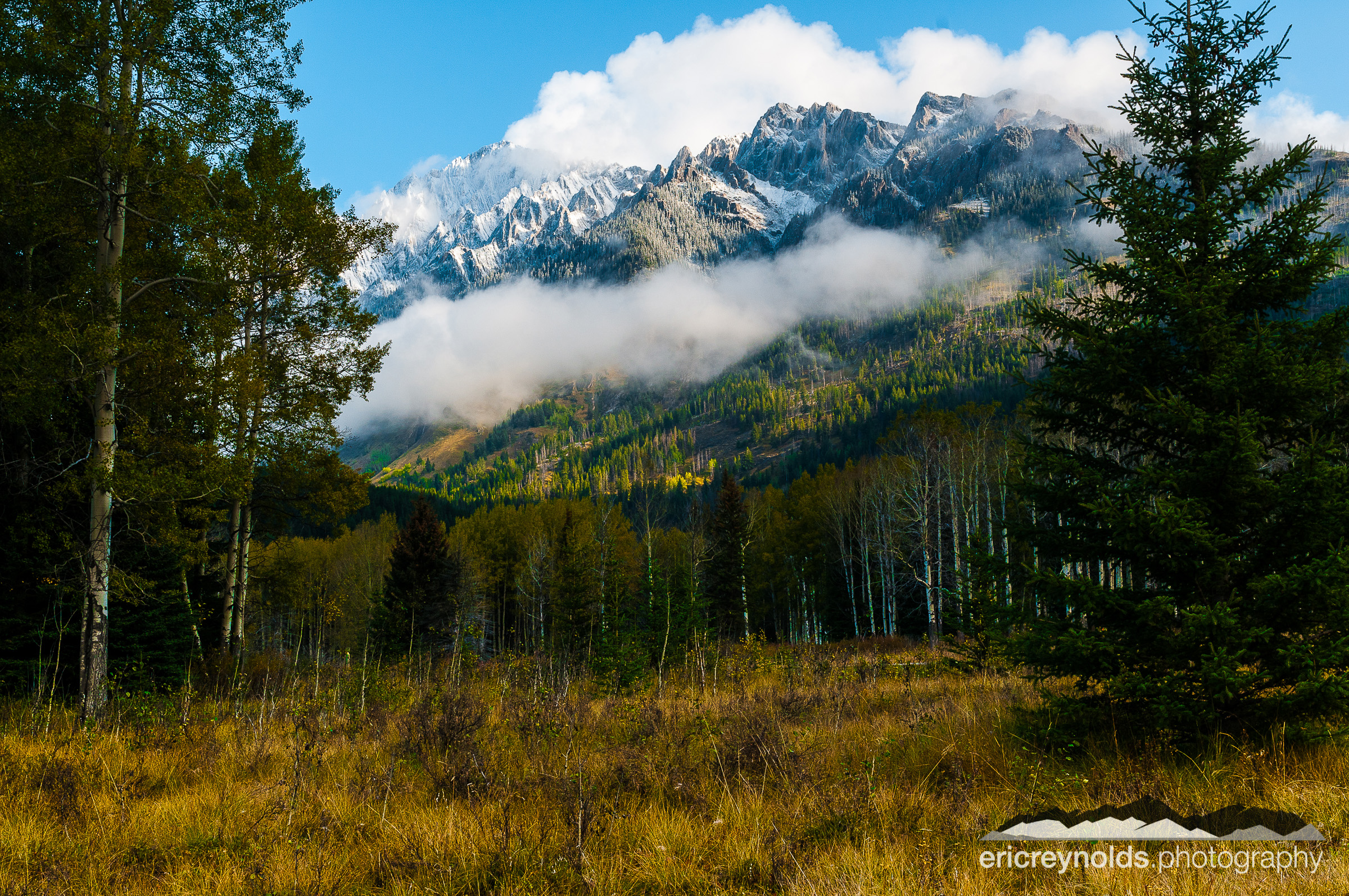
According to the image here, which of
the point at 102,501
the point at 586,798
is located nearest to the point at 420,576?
the point at 102,501

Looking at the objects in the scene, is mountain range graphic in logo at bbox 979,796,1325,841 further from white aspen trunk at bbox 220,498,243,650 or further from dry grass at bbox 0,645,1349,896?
white aspen trunk at bbox 220,498,243,650

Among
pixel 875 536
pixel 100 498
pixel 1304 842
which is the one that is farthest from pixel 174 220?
pixel 875 536

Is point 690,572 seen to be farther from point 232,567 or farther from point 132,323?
point 132,323

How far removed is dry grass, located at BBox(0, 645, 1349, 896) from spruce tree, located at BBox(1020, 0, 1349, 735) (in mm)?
703

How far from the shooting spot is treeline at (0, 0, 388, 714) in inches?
293

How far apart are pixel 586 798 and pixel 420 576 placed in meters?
32.5

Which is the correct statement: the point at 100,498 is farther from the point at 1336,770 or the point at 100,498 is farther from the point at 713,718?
the point at 1336,770

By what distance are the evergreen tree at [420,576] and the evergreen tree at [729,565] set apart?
51.1 ft

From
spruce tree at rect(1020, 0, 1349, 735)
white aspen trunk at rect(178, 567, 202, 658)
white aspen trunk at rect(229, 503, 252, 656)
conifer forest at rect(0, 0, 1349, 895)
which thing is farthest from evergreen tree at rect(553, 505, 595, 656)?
spruce tree at rect(1020, 0, 1349, 735)

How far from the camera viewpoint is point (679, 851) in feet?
12.1

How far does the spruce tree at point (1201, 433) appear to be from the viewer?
4336 mm

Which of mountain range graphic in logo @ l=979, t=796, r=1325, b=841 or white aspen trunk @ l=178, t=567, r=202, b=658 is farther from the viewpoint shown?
white aspen trunk @ l=178, t=567, r=202, b=658

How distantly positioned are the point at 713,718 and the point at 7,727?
826 centimetres

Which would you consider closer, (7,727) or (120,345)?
(7,727)
